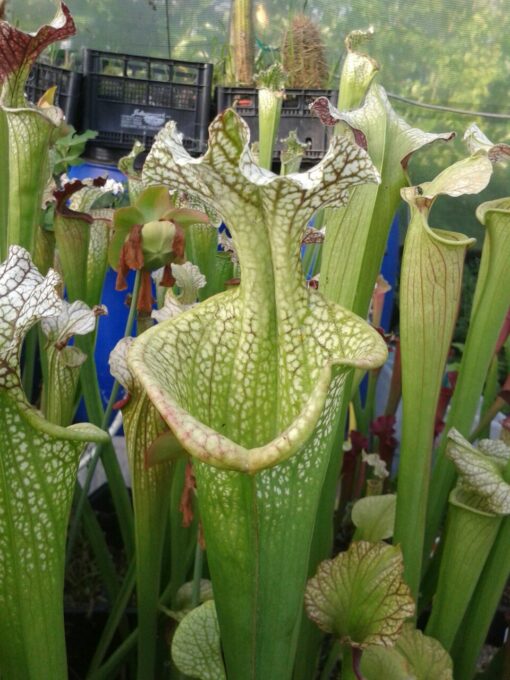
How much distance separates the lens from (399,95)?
10.9 ft

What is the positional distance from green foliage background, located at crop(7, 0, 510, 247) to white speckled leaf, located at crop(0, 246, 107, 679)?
2833 mm

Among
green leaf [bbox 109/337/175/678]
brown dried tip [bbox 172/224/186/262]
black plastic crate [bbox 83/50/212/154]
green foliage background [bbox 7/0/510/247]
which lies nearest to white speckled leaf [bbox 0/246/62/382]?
green leaf [bbox 109/337/175/678]

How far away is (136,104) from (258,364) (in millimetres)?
2490

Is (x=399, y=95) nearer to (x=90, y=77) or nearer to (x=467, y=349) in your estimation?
(x=90, y=77)

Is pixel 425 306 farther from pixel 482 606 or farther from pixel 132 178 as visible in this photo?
pixel 132 178

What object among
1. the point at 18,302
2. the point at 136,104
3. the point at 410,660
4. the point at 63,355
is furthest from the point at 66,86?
the point at 410,660

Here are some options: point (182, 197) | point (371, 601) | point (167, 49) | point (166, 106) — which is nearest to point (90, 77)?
point (166, 106)

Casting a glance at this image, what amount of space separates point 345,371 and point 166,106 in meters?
2.53

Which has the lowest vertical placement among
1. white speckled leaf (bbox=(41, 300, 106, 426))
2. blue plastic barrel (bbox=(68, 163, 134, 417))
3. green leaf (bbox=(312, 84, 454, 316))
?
blue plastic barrel (bbox=(68, 163, 134, 417))

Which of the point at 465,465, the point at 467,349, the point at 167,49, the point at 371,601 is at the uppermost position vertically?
the point at 167,49

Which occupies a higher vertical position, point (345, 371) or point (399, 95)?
point (399, 95)

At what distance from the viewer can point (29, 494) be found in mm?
500

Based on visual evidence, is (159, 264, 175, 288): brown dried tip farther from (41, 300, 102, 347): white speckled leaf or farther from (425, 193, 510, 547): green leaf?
(425, 193, 510, 547): green leaf

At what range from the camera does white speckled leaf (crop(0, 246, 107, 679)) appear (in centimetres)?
46
